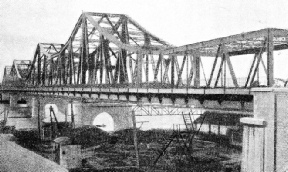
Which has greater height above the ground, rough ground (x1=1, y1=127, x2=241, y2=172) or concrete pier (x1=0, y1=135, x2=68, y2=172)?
concrete pier (x1=0, y1=135, x2=68, y2=172)

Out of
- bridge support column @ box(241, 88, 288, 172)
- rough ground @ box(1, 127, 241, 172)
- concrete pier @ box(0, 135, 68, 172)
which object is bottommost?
rough ground @ box(1, 127, 241, 172)

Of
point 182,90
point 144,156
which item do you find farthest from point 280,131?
point 144,156

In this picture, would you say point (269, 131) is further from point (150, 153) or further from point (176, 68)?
point (150, 153)

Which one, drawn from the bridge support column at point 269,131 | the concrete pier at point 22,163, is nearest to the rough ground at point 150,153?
the concrete pier at point 22,163

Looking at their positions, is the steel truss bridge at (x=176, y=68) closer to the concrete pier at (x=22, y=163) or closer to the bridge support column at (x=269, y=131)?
the bridge support column at (x=269, y=131)

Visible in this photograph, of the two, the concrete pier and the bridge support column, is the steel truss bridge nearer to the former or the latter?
the bridge support column

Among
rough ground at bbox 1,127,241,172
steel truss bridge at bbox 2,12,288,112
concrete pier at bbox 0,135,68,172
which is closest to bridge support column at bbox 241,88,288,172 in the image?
steel truss bridge at bbox 2,12,288,112

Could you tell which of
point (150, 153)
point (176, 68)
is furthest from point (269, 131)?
point (150, 153)

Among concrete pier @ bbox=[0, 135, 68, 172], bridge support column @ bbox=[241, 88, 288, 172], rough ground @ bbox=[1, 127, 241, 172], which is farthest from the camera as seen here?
rough ground @ bbox=[1, 127, 241, 172]
